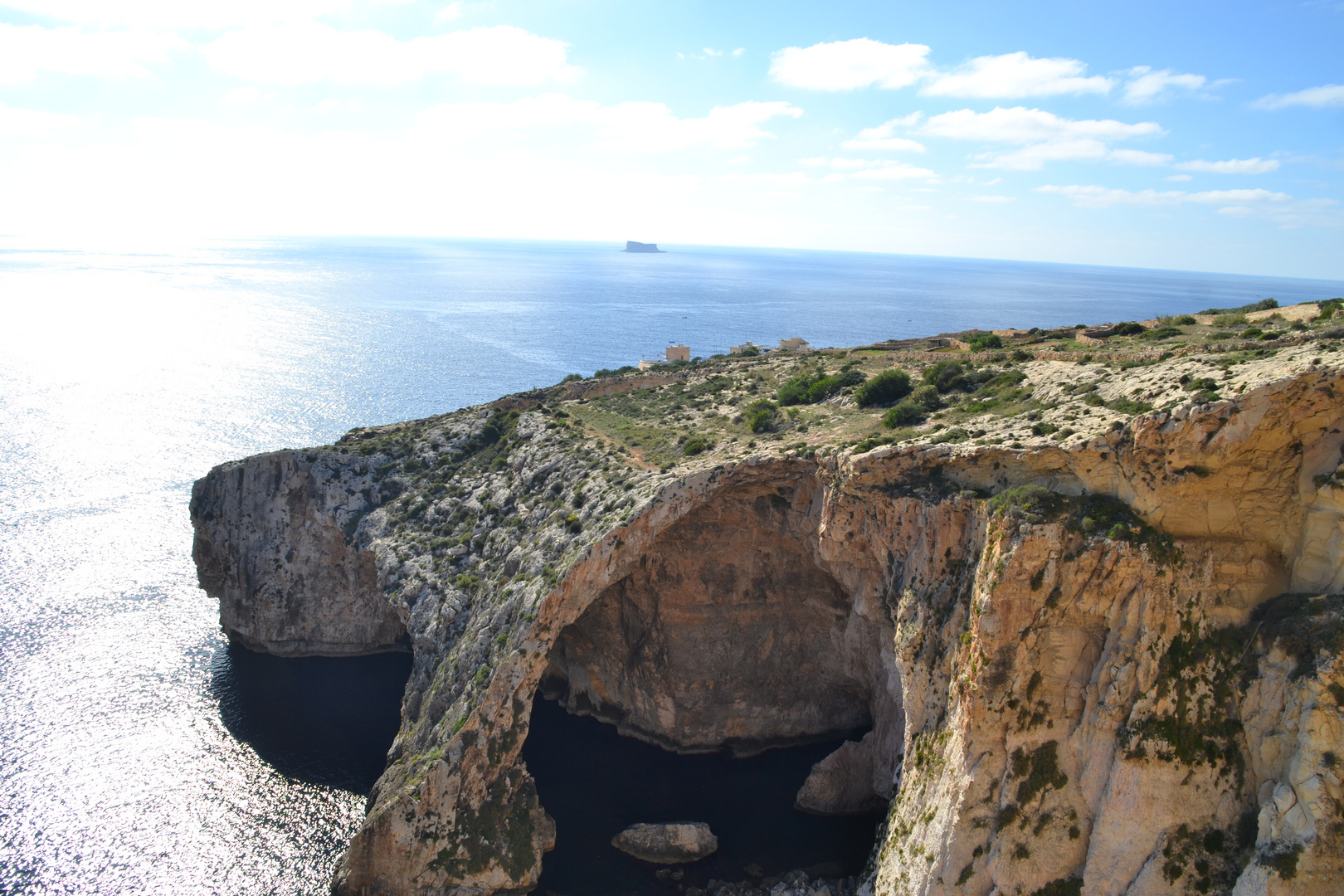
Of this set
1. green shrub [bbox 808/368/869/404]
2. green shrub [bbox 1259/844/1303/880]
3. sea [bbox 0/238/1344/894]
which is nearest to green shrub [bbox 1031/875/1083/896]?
green shrub [bbox 1259/844/1303/880]

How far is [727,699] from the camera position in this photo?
127ft

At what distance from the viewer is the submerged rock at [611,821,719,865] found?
31.3 metres

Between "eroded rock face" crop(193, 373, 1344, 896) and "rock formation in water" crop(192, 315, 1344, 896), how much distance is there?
97mm

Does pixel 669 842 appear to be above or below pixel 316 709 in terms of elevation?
above

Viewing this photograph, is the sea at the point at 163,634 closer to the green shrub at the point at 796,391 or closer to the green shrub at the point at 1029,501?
the green shrub at the point at 796,391

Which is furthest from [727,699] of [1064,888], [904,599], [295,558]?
[295,558]

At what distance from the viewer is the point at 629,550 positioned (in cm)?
3272

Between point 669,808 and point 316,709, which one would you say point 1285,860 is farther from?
point 316,709

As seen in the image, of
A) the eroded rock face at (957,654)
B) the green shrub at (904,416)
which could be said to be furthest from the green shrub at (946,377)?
the eroded rock face at (957,654)

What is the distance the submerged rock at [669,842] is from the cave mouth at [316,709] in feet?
39.7

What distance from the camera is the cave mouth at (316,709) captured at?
121 ft

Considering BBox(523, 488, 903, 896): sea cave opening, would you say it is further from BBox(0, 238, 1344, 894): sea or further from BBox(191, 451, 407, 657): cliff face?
BBox(191, 451, 407, 657): cliff face

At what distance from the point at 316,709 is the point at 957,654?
33.3 meters

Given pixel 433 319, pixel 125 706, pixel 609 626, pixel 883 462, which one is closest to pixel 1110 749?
pixel 883 462
